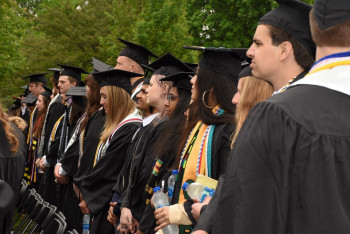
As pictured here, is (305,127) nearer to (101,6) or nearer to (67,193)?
(67,193)

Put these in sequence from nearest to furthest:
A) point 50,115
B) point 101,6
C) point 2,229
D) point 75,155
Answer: point 2,229 → point 75,155 → point 50,115 → point 101,6

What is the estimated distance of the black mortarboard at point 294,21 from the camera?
252cm

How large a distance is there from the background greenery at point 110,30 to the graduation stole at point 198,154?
1261cm

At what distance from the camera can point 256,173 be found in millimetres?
1800

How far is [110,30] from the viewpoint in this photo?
70.5ft

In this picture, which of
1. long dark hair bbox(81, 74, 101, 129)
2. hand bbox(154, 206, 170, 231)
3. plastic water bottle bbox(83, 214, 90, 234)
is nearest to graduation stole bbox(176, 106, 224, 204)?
hand bbox(154, 206, 170, 231)

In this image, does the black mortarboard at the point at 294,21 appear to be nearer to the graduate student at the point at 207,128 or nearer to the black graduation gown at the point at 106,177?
the graduate student at the point at 207,128

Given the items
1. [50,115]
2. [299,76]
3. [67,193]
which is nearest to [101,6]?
[50,115]

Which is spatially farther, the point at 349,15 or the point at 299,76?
the point at 299,76

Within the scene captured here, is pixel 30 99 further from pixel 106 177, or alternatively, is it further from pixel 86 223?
pixel 106 177

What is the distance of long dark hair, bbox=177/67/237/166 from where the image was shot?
3695mm

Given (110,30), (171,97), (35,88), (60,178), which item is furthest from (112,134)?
(110,30)

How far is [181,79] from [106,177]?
5.20ft

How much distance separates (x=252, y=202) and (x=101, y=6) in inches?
869
